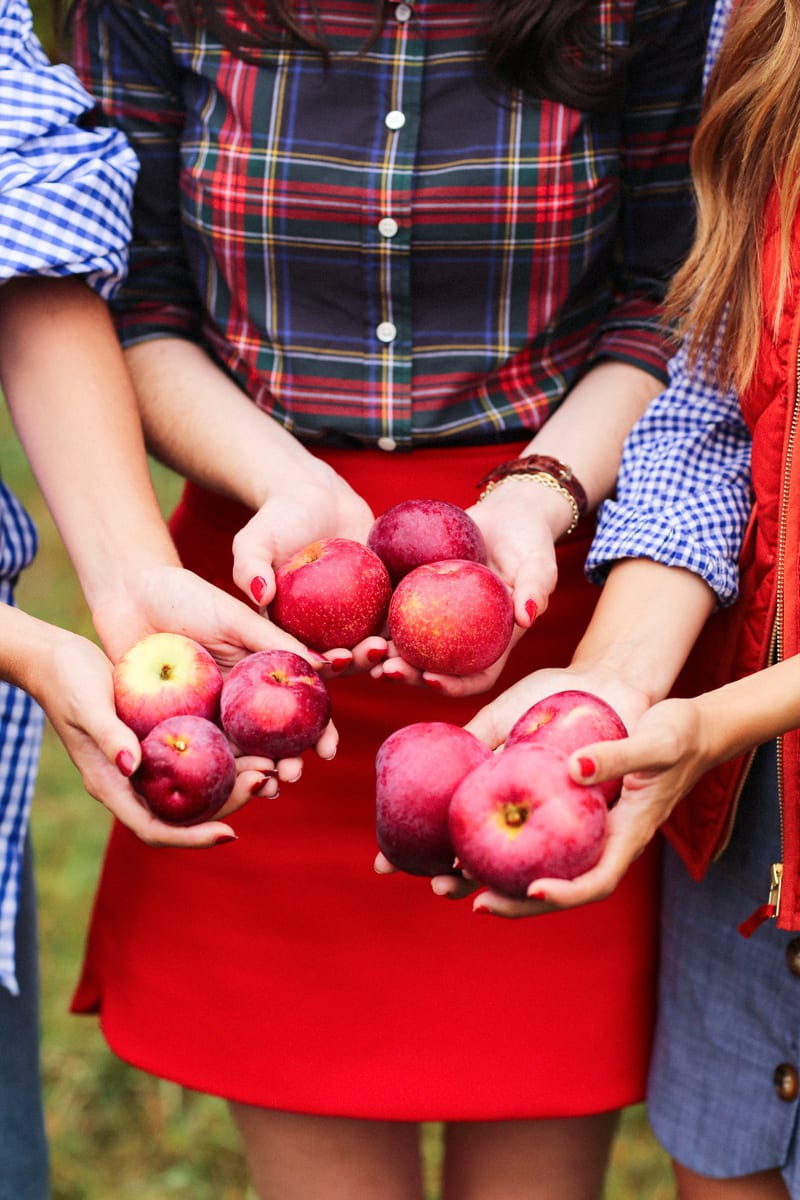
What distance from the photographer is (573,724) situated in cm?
167

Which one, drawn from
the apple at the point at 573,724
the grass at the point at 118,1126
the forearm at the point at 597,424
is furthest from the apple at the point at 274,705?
the grass at the point at 118,1126

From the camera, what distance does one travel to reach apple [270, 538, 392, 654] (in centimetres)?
189

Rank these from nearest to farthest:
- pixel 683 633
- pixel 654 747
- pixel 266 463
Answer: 1. pixel 654 747
2. pixel 683 633
3. pixel 266 463

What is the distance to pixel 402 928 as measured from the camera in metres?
2.19

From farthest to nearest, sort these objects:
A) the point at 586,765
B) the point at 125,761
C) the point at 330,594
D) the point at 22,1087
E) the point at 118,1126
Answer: the point at 118,1126, the point at 22,1087, the point at 330,594, the point at 125,761, the point at 586,765

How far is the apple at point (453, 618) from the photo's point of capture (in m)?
1.84

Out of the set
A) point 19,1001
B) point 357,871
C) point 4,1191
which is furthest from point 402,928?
point 4,1191

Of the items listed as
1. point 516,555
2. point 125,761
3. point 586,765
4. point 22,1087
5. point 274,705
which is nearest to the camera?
point 586,765

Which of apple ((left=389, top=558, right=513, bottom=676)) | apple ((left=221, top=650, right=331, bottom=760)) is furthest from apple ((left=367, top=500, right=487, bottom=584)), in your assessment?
apple ((left=221, top=650, right=331, bottom=760))

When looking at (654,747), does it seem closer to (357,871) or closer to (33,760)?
(357,871)

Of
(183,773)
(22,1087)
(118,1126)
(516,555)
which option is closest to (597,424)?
(516,555)

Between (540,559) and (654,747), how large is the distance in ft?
1.60

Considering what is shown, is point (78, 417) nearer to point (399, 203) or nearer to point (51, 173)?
point (51, 173)

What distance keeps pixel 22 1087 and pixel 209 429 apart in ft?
3.70
